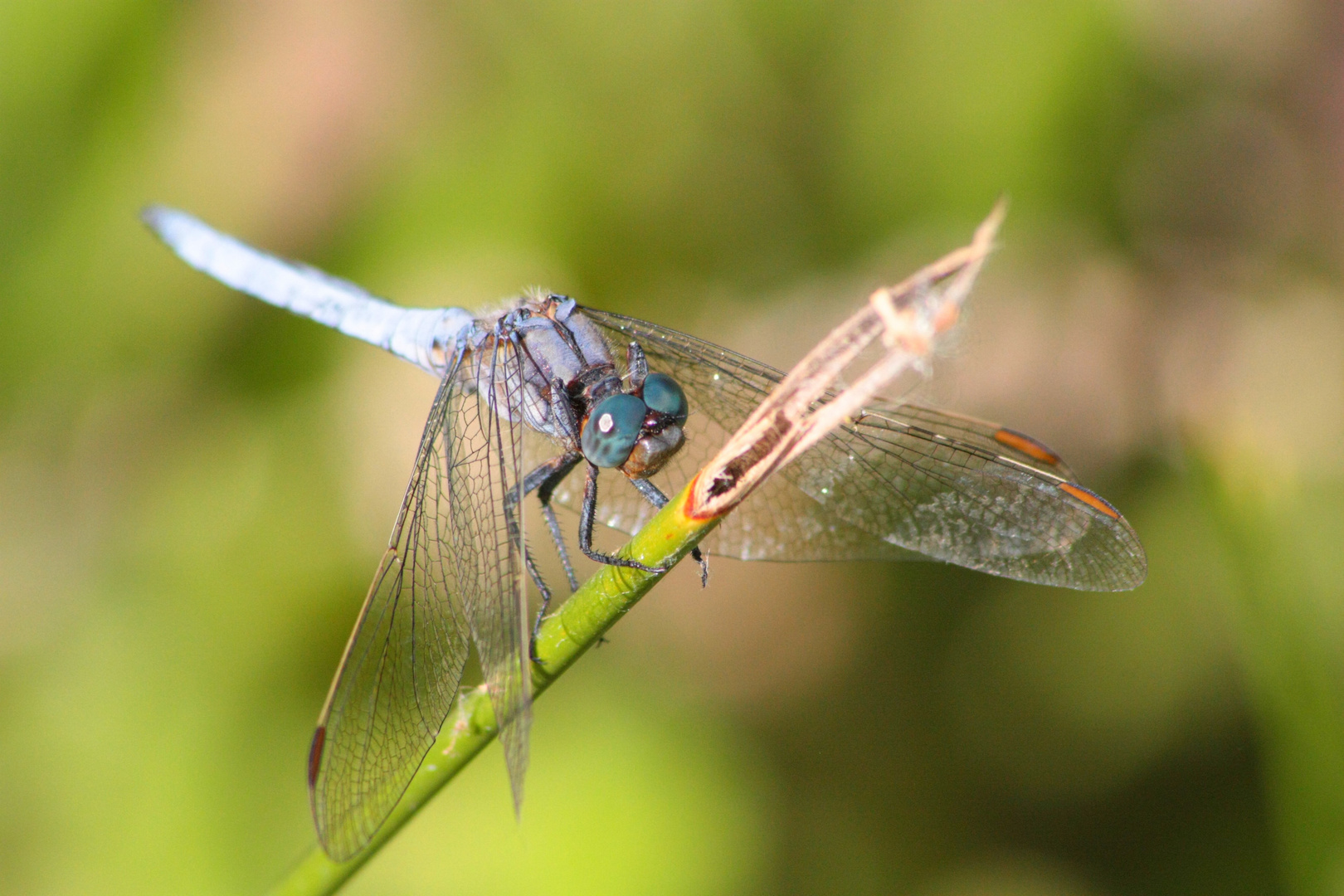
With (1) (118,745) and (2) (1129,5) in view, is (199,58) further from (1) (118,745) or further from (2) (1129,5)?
(2) (1129,5)

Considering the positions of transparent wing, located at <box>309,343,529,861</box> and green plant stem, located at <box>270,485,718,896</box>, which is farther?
transparent wing, located at <box>309,343,529,861</box>

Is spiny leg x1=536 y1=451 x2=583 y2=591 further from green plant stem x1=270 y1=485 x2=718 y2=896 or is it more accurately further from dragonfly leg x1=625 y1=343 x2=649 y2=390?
green plant stem x1=270 y1=485 x2=718 y2=896

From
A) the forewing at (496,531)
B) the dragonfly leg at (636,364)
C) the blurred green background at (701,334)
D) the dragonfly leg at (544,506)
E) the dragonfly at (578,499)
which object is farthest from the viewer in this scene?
the blurred green background at (701,334)

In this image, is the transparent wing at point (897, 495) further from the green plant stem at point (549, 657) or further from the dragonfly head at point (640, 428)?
the green plant stem at point (549, 657)

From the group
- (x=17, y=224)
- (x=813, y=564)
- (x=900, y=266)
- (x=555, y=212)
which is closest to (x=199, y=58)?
(x=17, y=224)

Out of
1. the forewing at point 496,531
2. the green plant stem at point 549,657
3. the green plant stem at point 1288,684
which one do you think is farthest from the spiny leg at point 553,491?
the green plant stem at point 1288,684

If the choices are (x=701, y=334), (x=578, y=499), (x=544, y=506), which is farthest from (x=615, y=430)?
(x=701, y=334)

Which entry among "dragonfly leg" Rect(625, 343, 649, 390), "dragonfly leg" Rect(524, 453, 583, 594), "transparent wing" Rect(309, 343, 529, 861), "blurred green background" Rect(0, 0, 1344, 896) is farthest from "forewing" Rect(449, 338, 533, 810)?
"blurred green background" Rect(0, 0, 1344, 896)
